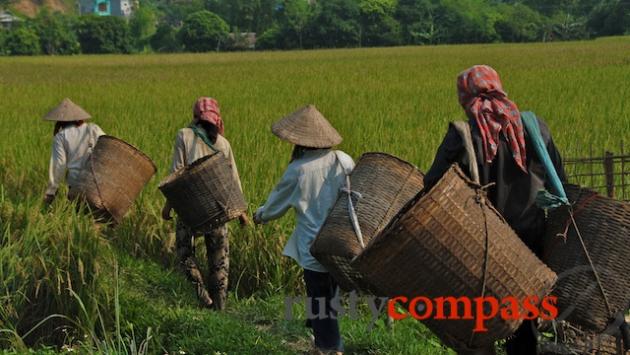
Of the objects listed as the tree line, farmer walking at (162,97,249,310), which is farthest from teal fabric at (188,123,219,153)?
the tree line

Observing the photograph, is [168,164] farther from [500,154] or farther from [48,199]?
[500,154]

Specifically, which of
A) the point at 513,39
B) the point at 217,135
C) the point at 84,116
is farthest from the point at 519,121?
the point at 513,39

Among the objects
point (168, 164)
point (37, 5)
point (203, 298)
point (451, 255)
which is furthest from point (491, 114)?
point (37, 5)

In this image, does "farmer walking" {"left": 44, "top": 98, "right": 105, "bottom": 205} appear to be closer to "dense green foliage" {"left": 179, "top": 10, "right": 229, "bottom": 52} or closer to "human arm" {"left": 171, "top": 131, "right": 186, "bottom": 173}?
"human arm" {"left": 171, "top": 131, "right": 186, "bottom": 173}

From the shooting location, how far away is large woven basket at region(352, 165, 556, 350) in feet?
8.00

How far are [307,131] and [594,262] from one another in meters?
1.49

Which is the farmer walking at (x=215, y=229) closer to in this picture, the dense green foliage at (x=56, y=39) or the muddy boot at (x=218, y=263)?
the muddy boot at (x=218, y=263)

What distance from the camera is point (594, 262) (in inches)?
104

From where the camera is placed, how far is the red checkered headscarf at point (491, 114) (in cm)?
272

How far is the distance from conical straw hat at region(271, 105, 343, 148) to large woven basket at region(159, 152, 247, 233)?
681 millimetres

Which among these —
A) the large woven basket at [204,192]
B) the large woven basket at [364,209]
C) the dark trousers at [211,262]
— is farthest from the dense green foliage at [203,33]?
the large woven basket at [364,209]

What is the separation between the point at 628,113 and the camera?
10172mm

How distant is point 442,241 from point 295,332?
6.33 feet

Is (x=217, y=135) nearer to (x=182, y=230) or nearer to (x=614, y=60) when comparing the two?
(x=182, y=230)
